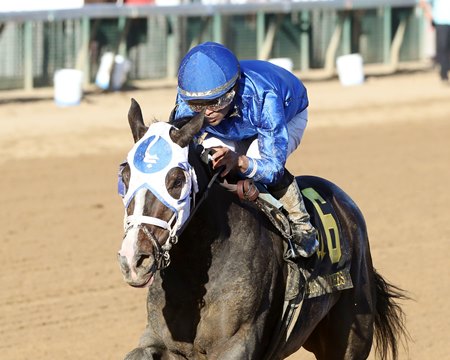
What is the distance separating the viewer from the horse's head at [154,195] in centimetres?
420

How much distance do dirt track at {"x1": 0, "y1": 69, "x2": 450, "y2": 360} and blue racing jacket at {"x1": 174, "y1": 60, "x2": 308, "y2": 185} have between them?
2.48m

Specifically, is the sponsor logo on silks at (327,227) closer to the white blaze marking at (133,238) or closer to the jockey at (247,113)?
the jockey at (247,113)

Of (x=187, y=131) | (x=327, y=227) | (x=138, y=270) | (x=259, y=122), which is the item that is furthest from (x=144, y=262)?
(x=327, y=227)

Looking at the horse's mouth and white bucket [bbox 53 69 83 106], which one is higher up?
the horse's mouth

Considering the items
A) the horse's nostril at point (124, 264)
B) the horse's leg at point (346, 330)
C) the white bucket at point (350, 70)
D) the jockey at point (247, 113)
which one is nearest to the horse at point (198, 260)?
the horse's nostril at point (124, 264)

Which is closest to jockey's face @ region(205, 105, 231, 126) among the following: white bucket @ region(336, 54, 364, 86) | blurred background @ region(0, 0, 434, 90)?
blurred background @ region(0, 0, 434, 90)

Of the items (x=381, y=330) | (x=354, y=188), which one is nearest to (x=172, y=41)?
(x=354, y=188)

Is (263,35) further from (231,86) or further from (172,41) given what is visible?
(231,86)

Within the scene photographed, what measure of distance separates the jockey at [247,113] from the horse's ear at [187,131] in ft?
0.33

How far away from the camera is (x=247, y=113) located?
497 cm

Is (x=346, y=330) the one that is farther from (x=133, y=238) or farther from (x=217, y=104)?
(x=133, y=238)

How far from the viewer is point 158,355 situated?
4.78 metres

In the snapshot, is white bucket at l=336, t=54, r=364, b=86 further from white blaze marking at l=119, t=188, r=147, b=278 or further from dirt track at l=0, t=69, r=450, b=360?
white blaze marking at l=119, t=188, r=147, b=278

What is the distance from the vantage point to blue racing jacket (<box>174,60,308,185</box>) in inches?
194
